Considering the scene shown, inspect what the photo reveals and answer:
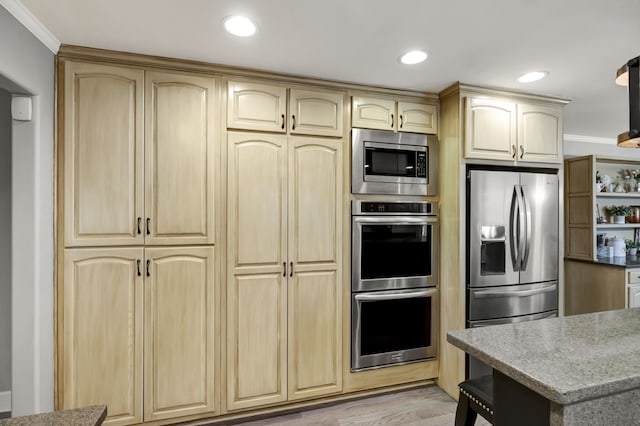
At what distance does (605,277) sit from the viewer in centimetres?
338

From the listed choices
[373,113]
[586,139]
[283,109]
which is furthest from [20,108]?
[586,139]

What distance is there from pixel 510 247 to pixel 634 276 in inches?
63.2

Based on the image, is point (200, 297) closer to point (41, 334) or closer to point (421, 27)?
point (41, 334)

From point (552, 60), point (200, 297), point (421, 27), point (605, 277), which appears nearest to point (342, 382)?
point (200, 297)

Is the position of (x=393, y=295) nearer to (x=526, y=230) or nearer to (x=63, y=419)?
(x=526, y=230)

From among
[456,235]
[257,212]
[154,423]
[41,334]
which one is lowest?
[154,423]

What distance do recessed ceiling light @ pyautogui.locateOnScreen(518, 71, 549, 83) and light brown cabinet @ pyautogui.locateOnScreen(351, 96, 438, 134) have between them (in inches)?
24.4

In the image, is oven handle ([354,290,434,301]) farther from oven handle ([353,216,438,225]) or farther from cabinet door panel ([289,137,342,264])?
oven handle ([353,216,438,225])

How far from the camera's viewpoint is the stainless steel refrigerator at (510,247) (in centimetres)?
257

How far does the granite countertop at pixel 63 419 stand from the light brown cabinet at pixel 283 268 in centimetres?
129

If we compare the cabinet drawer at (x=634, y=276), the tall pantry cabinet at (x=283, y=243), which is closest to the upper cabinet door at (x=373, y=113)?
the tall pantry cabinet at (x=283, y=243)

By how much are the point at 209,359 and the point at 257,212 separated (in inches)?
39.4

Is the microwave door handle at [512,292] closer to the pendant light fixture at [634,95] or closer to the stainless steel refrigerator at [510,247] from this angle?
the stainless steel refrigerator at [510,247]

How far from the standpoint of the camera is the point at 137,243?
2.10 meters
